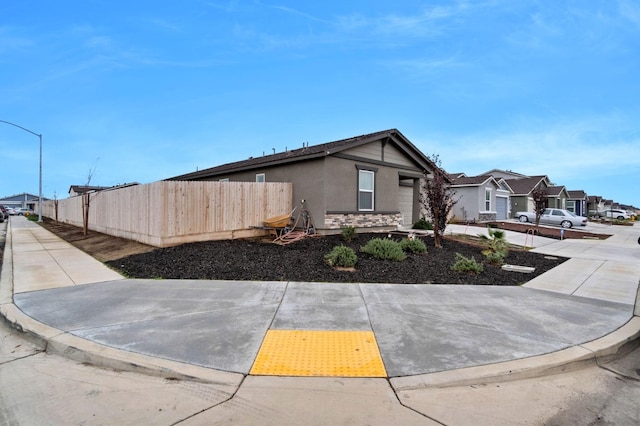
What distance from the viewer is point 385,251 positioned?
9273mm

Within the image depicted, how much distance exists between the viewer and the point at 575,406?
3.02m

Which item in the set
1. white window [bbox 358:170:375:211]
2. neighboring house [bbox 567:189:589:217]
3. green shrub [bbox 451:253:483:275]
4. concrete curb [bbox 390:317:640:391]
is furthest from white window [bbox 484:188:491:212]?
neighboring house [bbox 567:189:589:217]

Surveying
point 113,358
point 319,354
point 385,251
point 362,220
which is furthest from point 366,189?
point 113,358

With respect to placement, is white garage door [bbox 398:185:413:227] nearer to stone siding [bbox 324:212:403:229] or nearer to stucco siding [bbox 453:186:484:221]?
stone siding [bbox 324:212:403:229]

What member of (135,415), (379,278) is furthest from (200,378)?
(379,278)

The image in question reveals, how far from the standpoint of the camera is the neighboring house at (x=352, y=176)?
13062 millimetres

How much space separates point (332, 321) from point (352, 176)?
31.5 ft

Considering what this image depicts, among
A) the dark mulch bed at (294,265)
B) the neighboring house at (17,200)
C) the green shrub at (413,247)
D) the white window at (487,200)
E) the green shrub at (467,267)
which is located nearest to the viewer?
the dark mulch bed at (294,265)

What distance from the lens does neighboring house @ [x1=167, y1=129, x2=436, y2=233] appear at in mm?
13062

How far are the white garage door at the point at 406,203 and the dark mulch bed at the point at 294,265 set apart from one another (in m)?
6.83

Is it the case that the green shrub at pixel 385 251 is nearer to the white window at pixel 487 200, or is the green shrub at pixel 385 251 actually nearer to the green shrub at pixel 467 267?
the green shrub at pixel 467 267

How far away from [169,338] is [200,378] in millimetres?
1118

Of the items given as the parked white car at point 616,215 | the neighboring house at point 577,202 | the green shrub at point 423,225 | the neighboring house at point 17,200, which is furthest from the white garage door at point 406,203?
the neighboring house at point 17,200

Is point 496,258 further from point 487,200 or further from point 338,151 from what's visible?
point 487,200
